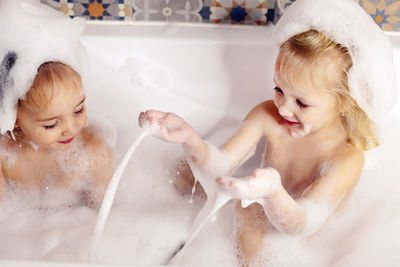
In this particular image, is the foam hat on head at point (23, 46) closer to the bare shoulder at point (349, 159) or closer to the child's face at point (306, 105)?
the child's face at point (306, 105)

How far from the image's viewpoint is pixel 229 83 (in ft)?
5.44

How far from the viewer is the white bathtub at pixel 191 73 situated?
158 centimetres

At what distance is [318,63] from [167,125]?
389 millimetres

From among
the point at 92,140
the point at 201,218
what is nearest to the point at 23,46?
the point at 92,140

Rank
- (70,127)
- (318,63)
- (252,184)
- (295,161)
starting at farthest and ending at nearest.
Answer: (295,161) → (70,127) → (318,63) → (252,184)

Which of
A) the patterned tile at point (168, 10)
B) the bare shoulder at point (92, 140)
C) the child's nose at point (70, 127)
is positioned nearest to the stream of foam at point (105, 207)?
the child's nose at point (70, 127)

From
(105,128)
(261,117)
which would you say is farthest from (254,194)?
(105,128)

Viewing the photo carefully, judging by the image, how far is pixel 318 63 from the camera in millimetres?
1192

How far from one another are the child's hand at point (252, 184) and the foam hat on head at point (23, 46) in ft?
1.74

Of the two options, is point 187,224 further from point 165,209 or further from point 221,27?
point 221,27

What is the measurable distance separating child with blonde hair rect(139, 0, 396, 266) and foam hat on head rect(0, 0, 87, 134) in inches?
11.1

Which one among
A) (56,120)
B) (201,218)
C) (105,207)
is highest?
(56,120)

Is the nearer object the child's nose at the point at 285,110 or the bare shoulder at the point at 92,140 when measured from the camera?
the child's nose at the point at 285,110

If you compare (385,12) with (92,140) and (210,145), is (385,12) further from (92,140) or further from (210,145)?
(92,140)
